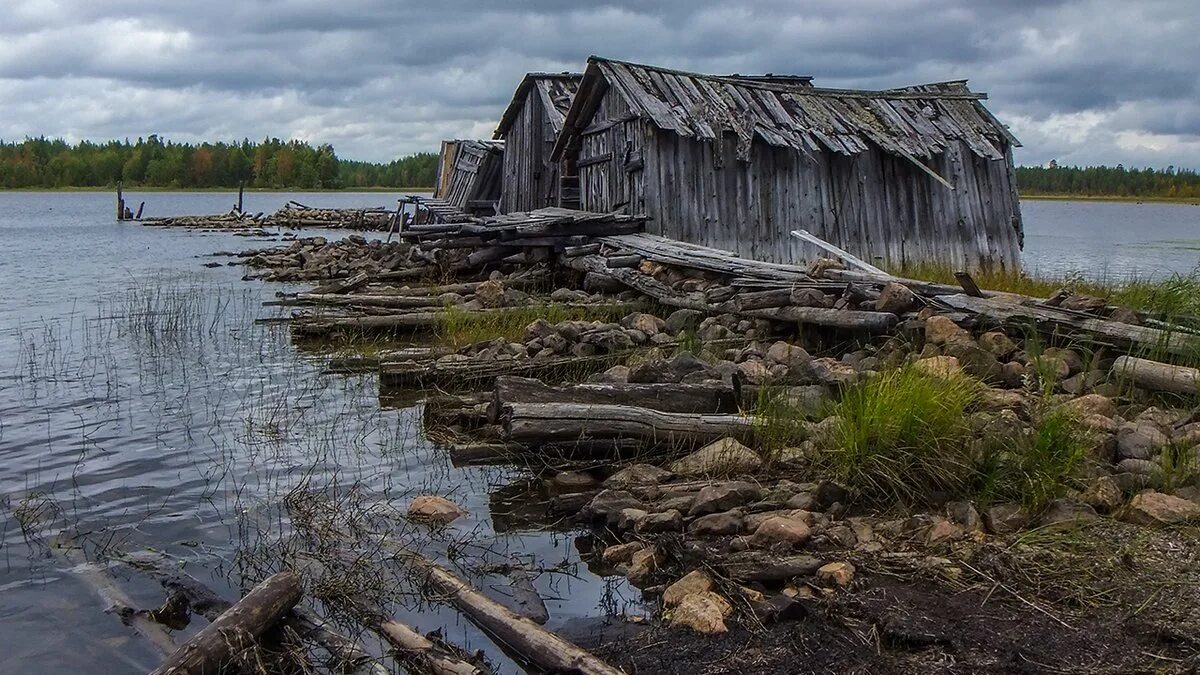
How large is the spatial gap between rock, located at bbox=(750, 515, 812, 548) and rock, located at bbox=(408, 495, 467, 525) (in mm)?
2224

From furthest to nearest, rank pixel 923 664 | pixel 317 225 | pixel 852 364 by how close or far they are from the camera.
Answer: pixel 317 225 < pixel 852 364 < pixel 923 664

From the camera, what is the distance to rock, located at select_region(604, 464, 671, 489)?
6.86 m

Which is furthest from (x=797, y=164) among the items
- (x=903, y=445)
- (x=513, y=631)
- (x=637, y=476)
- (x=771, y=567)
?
(x=513, y=631)

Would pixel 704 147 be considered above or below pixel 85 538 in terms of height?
above

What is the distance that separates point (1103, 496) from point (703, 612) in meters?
2.63

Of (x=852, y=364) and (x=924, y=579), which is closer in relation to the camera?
(x=924, y=579)

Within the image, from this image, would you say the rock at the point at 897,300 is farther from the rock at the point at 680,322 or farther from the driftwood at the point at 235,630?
the driftwood at the point at 235,630

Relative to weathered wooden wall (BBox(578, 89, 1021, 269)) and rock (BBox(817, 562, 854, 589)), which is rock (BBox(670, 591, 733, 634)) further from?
weathered wooden wall (BBox(578, 89, 1021, 269))

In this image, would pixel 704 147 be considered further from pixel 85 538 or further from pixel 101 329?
pixel 85 538

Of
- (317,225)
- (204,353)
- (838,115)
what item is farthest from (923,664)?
(317,225)

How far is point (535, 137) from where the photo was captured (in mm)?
25078

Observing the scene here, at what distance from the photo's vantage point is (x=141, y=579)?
593 centimetres

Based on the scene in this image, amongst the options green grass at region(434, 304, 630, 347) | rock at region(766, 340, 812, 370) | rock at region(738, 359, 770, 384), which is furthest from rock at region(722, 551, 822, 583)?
green grass at region(434, 304, 630, 347)

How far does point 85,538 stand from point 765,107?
46.9 feet
